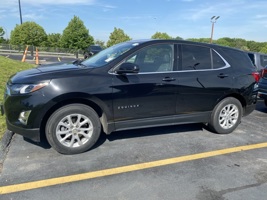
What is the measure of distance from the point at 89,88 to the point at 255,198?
2.55 meters

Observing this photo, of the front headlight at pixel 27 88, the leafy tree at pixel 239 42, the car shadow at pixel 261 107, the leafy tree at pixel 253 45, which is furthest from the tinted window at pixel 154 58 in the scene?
the leafy tree at pixel 253 45

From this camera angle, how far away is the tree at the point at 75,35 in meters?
43.3

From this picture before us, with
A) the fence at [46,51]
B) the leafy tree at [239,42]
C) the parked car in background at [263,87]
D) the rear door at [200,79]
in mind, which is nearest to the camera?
the rear door at [200,79]

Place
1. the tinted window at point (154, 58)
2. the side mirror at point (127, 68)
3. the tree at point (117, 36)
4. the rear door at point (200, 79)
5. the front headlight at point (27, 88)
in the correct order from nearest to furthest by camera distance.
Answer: the front headlight at point (27, 88) → the side mirror at point (127, 68) → the tinted window at point (154, 58) → the rear door at point (200, 79) → the tree at point (117, 36)

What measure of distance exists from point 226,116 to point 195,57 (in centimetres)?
133

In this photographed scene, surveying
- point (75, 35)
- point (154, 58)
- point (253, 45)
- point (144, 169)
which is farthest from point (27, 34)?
point (253, 45)

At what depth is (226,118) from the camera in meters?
5.13

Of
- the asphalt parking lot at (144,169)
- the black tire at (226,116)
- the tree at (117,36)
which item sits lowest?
the asphalt parking lot at (144,169)

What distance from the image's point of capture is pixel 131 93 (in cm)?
412

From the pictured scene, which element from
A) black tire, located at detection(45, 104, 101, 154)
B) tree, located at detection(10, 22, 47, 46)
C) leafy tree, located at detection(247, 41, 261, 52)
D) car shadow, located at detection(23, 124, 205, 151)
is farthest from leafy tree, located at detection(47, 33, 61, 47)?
black tire, located at detection(45, 104, 101, 154)

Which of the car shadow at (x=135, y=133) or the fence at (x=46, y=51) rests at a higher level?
the fence at (x=46, y=51)

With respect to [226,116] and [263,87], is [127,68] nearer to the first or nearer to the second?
[226,116]

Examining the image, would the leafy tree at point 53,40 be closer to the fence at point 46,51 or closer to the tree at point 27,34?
the tree at point 27,34

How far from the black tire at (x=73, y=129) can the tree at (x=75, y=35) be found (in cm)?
4088
